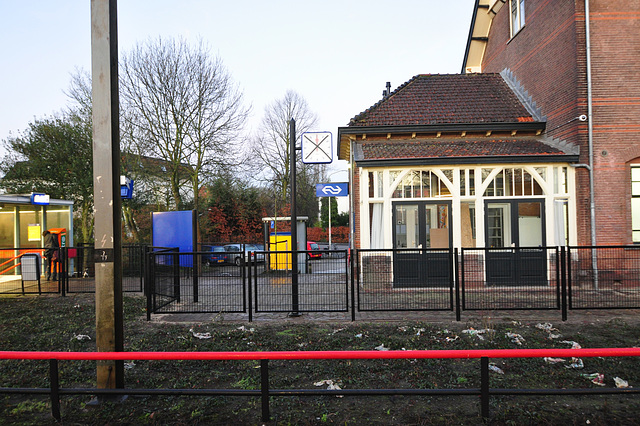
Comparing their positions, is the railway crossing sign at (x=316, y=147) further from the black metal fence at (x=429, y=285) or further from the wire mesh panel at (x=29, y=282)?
the wire mesh panel at (x=29, y=282)

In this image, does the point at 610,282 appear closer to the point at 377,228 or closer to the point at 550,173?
the point at 550,173

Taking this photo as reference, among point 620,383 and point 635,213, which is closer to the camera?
point 620,383

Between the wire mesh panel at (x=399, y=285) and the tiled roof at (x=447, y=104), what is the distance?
6324mm

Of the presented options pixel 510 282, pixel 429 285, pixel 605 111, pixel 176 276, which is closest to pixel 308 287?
pixel 429 285

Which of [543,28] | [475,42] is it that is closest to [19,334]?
[543,28]

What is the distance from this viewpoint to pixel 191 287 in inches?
348

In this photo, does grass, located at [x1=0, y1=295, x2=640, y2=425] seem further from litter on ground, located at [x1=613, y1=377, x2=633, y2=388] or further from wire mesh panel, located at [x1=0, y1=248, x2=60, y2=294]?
wire mesh panel, located at [x1=0, y1=248, x2=60, y2=294]

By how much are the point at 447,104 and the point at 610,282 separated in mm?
8655

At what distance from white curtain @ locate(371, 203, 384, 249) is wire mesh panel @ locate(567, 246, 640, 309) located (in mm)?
5368

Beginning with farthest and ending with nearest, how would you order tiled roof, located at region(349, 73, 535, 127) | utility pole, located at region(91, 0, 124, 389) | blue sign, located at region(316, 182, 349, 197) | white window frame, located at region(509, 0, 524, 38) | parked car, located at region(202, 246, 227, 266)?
white window frame, located at region(509, 0, 524, 38), blue sign, located at region(316, 182, 349, 197), tiled roof, located at region(349, 73, 535, 127), parked car, located at region(202, 246, 227, 266), utility pole, located at region(91, 0, 124, 389)

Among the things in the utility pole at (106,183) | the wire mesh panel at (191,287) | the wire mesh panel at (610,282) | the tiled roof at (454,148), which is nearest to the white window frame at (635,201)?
the tiled roof at (454,148)

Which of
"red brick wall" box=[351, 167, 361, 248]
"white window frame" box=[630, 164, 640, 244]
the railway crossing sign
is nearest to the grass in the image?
the railway crossing sign

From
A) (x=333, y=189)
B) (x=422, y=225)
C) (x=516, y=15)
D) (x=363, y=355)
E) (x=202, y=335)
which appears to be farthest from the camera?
(x=516, y=15)

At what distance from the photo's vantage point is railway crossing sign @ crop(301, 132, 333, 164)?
8.74 meters
